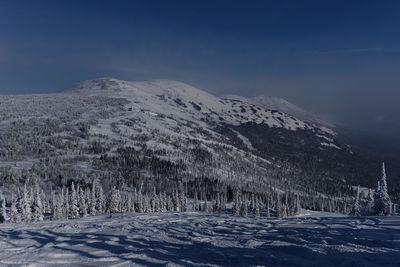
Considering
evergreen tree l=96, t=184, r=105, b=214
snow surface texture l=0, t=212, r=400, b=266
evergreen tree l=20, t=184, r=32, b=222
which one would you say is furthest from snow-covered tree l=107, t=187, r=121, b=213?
snow surface texture l=0, t=212, r=400, b=266

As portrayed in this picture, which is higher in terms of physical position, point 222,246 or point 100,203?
point 222,246

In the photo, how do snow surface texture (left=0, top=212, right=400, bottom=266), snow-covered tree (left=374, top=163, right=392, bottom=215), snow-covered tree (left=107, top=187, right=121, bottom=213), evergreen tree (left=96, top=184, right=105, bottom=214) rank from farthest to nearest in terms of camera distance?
snow-covered tree (left=107, top=187, right=121, bottom=213)
evergreen tree (left=96, top=184, right=105, bottom=214)
snow-covered tree (left=374, top=163, right=392, bottom=215)
snow surface texture (left=0, top=212, right=400, bottom=266)

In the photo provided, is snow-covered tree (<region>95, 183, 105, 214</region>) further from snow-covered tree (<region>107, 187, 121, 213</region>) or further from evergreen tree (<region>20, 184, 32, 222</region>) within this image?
evergreen tree (<region>20, 184, 32, 222</region>)

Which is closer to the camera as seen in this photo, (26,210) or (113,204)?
(26,210)

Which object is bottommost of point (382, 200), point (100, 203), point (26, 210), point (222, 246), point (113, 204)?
point (26, 210)

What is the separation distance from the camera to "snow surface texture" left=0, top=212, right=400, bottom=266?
26.8 meters

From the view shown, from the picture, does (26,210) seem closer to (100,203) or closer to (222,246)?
(100,203)

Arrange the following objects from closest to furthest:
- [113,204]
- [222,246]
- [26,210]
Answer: [222,246]
[26,210]
[113,204]

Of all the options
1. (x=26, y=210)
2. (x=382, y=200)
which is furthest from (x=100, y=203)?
(x=382, y=200)

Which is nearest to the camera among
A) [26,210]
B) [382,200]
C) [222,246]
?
[222,246]

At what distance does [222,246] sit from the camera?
32.6 metres

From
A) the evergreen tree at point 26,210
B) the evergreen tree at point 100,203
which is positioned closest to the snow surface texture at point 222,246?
the evergreen tree at point 26,210

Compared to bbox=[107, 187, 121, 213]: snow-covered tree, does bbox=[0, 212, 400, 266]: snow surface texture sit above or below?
above

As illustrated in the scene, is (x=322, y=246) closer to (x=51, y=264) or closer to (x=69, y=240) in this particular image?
(x=51, y=264)
